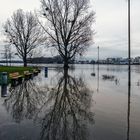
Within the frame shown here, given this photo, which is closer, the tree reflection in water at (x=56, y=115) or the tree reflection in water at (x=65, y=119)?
the tree reflection in water at (x=65, y=119)

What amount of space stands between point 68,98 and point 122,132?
8219 mm

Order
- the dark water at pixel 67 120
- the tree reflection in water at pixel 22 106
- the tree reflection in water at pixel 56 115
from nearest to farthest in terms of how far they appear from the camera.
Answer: the dark water at pixel 67 120 → the tree reflection in water at pixel 56 115 → the tree reflection in water at pixel 22 106

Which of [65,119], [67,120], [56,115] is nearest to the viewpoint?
[67,120]

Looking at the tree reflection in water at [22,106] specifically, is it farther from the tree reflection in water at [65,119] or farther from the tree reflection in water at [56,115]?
the tree reflection in water at [65,119]

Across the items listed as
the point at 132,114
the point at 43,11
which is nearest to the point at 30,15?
the point at 43,11

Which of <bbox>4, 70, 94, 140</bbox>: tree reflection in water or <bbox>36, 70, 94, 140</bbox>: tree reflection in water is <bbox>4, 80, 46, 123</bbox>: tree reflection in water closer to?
<bbox>4, 70, 94, 140</bbox>: tree reflection in water

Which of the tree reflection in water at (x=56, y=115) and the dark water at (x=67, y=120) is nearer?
the dark water at (x=67, y=120)

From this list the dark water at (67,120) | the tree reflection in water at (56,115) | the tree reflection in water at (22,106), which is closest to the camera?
the dark water at (67,120)

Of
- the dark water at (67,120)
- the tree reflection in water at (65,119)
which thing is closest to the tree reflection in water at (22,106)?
the dark water at (67,120)

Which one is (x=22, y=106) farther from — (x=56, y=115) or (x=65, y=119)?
(x=65, y=119)

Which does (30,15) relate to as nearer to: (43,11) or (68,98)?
(43,11)

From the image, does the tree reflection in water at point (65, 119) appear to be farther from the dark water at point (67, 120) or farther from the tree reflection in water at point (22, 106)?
the tree reflection in water at point (22, 106)

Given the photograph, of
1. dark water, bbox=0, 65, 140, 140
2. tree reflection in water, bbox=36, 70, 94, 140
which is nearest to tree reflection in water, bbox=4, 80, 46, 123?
dark water, bbox=0, 65, 140, 140

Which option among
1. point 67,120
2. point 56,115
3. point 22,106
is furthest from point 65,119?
point 22,106
